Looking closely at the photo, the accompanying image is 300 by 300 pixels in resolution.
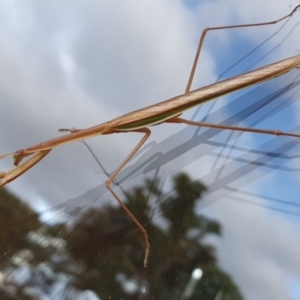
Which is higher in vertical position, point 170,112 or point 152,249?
point 170,112

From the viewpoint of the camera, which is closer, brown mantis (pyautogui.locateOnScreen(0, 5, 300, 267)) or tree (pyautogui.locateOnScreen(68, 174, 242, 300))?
brown mantis (pyautogui.locateOnScreen(0, 5, 300, 267))

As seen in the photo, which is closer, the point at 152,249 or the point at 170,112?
→ the point at 170,112

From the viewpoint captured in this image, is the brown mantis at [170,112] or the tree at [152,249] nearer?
the brown mantis at [170,112]

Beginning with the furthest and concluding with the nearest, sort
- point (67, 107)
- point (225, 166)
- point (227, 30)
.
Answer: point (67, 107), point (227, 30), point (225, 166)

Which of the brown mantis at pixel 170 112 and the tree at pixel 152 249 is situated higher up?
the brown mantis at pixel 170 112

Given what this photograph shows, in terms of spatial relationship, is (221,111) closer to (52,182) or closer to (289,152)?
(289,152)

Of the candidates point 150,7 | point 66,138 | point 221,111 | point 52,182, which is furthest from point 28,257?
point 150,7

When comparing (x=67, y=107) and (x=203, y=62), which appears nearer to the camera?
(x=203, y=62)

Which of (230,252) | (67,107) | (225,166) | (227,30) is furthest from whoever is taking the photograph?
(67,107)

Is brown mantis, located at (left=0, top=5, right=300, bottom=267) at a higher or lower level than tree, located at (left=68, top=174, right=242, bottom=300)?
higher

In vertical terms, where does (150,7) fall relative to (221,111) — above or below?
above

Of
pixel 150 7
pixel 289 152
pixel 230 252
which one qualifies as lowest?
pixel 230 252
